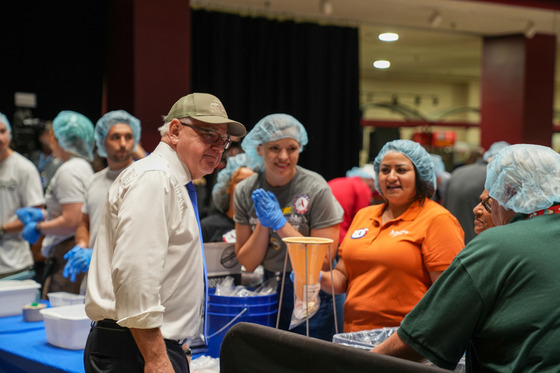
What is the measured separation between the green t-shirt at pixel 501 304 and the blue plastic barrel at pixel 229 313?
44.4 inches

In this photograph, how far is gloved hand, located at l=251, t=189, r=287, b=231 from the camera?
249 cm

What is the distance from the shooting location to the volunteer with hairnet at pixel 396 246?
7.30 feet

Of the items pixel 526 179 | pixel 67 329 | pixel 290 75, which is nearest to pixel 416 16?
pixel 290 75

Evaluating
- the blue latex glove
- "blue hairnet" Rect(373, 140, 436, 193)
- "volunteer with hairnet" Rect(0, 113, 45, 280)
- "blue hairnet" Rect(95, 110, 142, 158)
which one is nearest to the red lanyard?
"blue hairnet" Rect(373, 140, 436, 193)

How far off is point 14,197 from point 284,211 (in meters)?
1.85

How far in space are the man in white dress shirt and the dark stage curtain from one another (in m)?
4.78

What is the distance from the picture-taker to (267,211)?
249 centimetres

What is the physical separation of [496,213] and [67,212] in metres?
2.51

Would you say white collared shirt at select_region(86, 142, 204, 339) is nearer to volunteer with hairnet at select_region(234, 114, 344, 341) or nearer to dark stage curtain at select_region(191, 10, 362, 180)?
volunteer with hairnet at select_region(234, 114, 344, 341)

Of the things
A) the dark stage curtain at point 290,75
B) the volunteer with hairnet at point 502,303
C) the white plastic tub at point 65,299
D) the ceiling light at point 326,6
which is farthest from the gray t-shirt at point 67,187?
the ceiling light at point 326,6

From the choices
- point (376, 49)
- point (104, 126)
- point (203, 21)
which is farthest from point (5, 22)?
point (376, 49)

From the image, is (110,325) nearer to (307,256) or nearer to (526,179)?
(307,256)

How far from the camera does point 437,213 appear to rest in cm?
226

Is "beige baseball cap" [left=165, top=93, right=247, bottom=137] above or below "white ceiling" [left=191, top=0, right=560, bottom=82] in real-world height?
below
